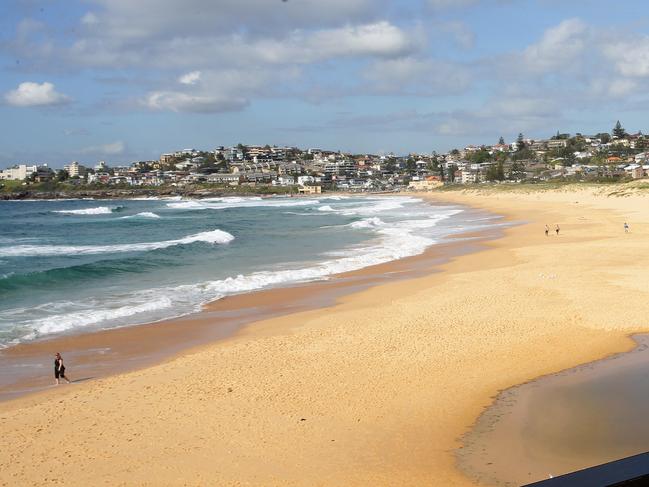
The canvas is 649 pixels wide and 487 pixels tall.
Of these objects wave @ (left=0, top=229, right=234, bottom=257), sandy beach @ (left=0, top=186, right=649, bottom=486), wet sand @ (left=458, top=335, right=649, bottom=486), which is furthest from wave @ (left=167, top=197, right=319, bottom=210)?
wet sand @ (left=458, top=335, right=649, bottom=486)

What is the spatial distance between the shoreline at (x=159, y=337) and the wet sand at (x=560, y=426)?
6.73 metres

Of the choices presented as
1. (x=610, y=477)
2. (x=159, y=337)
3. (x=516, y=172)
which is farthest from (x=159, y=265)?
(x=516, y=172)

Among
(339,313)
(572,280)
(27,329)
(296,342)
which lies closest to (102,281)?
(27,329)

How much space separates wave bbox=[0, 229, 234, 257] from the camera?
33.4 metres

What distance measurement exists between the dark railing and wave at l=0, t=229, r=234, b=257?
31.9 m

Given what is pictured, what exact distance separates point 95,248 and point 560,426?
31.9 m

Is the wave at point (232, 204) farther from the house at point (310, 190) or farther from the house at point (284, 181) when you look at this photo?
the house at point (284, 181)

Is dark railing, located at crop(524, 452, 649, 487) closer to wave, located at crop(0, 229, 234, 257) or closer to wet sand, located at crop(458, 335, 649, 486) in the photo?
wet sand, located at crop(458, 335, 649, 486)

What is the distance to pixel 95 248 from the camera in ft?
117

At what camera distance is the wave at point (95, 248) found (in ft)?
109

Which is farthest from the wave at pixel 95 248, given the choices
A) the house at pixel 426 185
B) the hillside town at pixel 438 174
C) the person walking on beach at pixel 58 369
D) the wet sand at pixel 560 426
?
the house at pixel 426 185

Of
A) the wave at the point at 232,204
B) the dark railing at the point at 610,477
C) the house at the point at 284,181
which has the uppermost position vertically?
the dark railing at the point at 610,477

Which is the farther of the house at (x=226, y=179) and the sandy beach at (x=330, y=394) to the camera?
the house at (x=226, y=179)

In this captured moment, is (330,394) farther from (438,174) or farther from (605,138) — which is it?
(605,138)
